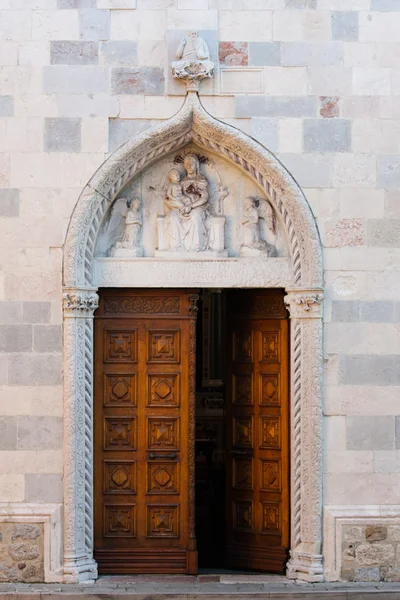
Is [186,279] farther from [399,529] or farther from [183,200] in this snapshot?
[399,529]

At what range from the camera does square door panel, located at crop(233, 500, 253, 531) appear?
9.46 m

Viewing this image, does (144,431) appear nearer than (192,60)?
No

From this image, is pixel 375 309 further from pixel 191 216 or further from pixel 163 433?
pixel 163 433

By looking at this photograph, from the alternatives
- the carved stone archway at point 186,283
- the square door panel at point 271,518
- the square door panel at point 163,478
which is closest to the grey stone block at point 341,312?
the carved stone archway at point 186,283

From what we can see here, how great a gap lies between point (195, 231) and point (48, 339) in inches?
54.9

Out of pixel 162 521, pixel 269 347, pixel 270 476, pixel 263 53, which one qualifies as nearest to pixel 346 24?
pixel 263 53

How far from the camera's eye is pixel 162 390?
9125 mm

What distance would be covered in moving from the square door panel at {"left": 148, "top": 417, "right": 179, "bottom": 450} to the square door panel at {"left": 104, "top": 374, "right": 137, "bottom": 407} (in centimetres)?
23

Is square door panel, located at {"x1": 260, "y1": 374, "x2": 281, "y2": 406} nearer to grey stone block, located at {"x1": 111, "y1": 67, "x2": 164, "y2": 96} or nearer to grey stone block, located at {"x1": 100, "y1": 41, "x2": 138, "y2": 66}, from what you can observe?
grey stone block, located at {"x1": 111, "y1": 67, "x2": 164, "y2": 96}

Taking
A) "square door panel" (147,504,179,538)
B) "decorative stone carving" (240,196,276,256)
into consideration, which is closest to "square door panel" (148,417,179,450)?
"square door panel" (147,504,179,538)

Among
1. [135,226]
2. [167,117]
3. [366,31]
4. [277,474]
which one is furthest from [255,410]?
[366,31]

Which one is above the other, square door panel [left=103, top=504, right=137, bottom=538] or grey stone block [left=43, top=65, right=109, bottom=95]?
grey stone block [left=43, top=65, right=109, bottom=95]

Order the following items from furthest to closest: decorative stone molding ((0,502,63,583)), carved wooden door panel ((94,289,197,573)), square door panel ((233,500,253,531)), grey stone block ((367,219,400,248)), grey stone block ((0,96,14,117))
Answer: square door panel ((233,500,253,531)), carved wooden door panel ((94,289,197,573)), grey stone block ((367,219,400,248)), grey stone block ((0,96,14,117)), decorative stone molding ((0,502,63,583))

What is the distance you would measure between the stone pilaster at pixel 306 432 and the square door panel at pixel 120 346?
1243mm
